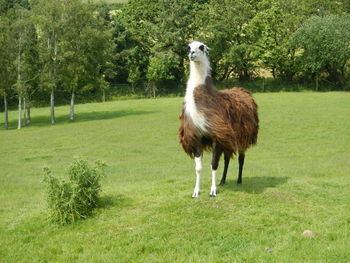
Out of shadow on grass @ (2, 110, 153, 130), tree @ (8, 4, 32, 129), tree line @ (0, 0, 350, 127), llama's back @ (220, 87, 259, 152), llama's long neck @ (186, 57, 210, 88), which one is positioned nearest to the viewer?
llama's long neck @ (186, 57, 210, 88)

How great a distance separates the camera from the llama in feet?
31.5

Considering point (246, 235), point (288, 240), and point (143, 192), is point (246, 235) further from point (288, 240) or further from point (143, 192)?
point (143, 192)

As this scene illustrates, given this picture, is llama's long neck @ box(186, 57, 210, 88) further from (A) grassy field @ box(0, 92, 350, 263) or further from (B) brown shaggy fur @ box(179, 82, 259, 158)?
(A) grassy field @ box(0, 92, 350, 263)

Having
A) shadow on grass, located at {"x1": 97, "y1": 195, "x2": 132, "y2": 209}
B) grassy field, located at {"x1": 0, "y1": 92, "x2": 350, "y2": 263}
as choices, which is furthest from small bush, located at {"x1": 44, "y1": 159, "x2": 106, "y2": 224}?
shadow on grass, located at {"x1": 97, "y1": 195, "x2": 132, "y2": 209}

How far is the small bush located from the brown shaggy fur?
239cm

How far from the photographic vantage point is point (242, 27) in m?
Result: 67.0

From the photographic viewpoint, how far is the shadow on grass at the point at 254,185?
10562 millimetres

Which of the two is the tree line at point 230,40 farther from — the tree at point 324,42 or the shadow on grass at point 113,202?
the shadow on grass at point 113,202

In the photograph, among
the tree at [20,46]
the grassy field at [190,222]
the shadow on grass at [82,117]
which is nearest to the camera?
the grassy field at [190,222]

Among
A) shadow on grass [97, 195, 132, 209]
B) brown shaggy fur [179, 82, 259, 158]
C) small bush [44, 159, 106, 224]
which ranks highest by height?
brown shaggy fur [179, 82, 259, 158]

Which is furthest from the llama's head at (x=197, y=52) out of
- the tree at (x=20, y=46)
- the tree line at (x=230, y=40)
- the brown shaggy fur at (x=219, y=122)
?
the tree line at (x=230, y=40)

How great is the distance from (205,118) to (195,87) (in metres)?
0.82

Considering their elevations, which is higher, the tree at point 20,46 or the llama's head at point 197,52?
the tree at point 20,46

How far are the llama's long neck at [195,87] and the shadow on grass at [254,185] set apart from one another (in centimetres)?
206
